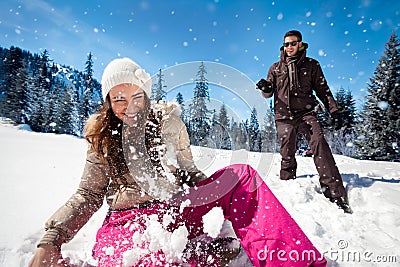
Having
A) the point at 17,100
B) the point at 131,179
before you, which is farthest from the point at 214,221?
the point at 17,100

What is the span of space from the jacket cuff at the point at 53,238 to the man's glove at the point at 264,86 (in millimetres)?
2605

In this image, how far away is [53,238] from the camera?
1288mm

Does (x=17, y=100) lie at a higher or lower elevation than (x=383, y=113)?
higher

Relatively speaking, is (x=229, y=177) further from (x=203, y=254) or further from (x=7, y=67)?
(x=7, y=67)

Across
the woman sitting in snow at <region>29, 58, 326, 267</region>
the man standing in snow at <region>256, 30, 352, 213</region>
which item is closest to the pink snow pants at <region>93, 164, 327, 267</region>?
the woman sitting in snow at <region>29, 58, 326, 267</region>

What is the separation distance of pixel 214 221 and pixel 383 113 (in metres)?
17.2

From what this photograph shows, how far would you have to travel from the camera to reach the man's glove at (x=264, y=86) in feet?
10.3

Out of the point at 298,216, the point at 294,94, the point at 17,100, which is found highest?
the point at 17,100

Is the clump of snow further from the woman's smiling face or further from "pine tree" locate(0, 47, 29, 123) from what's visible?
"pine tree" locate(0, 47, 29, 123)

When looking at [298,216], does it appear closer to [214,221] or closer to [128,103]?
[214,221]

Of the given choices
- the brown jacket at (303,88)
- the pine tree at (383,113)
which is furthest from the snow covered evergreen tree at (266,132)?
the pine tree at (383,113)

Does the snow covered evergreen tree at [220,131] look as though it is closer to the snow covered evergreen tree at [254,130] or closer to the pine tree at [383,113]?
the snow covered evergreen tree at [254,130]

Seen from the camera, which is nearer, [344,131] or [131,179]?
[131,179]

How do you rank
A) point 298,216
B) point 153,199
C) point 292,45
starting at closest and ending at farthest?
point 153,199
point 298,216
point 292,45
